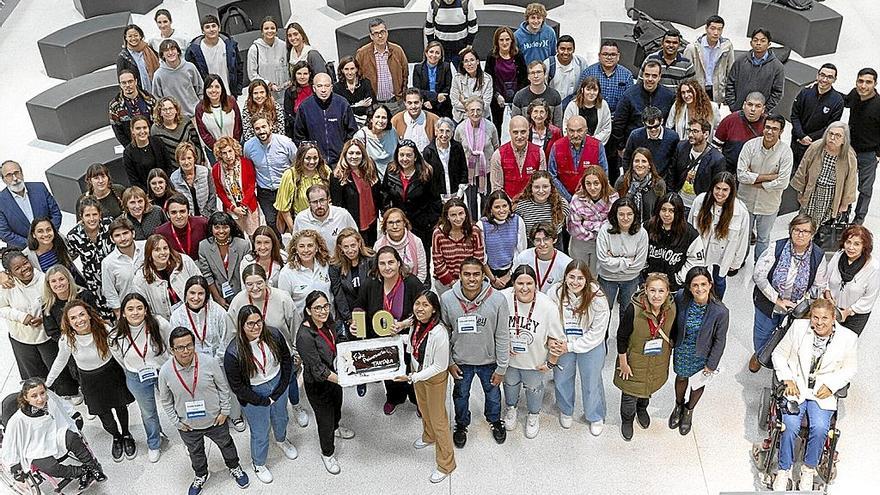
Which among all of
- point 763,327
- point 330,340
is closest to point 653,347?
point 763,327

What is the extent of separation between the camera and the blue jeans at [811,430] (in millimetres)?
5629

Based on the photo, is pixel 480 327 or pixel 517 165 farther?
pixel 517 165

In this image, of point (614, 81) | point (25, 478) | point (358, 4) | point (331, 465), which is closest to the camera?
point (25, 478)

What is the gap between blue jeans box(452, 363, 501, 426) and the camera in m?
6.00

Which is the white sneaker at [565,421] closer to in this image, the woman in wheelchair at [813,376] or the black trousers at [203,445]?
the woman in wheelchair at [813,376]

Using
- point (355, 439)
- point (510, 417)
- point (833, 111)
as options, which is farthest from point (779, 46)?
point (355, 439)

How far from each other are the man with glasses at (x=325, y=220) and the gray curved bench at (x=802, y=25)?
20.8ft

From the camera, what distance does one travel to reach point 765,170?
6.97 metres

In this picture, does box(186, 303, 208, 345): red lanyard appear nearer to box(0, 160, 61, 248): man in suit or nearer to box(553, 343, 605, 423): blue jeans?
box(0, 160, 61, 248): man in suit

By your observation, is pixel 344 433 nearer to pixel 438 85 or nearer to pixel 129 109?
pixel 438 85

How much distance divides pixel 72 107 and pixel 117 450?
4.71 m

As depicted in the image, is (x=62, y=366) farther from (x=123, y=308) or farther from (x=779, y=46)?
(x=779, y=46)

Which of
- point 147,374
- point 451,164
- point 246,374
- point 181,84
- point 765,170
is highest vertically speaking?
point 181,84

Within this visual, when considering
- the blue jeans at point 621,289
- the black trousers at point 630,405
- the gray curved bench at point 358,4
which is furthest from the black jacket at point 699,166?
the gray curved bench at point 358,4
